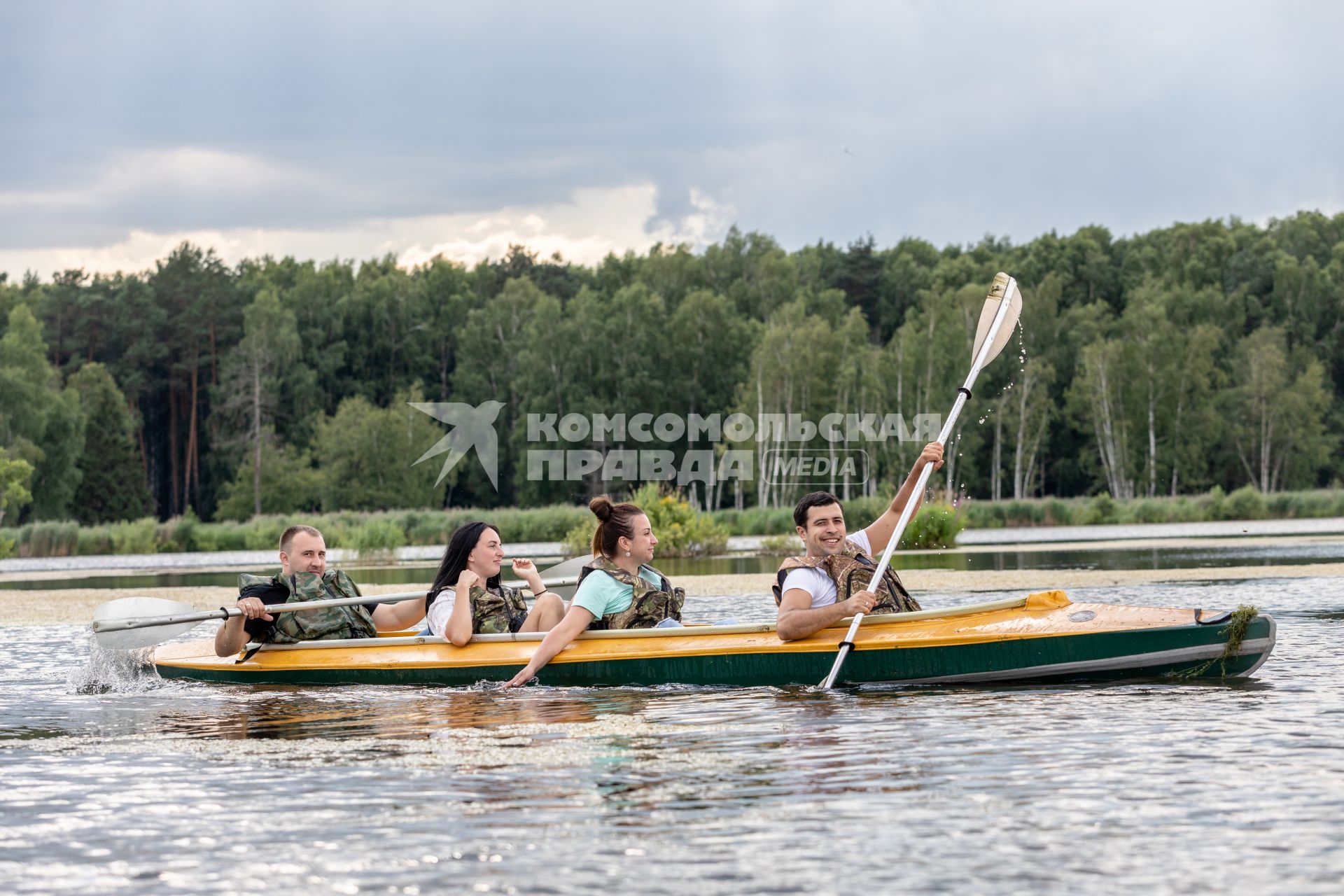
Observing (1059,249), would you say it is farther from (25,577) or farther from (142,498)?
(25,577)

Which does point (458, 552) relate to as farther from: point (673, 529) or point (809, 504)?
point (673, 529)

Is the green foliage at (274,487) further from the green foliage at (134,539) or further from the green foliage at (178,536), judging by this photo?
the green foliage at (134,539)

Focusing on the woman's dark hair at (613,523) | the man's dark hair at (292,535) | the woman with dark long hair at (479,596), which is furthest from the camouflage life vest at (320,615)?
the woman's dark hair at (613,523)

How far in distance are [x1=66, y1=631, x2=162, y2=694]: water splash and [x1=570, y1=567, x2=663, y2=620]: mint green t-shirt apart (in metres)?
3.41

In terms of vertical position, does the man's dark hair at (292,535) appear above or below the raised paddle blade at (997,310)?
below

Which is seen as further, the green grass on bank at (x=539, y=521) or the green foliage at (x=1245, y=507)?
the green foliage at (x=1245, y=507)

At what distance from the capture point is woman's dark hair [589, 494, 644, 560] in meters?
8.72

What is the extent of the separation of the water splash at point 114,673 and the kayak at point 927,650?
240cm

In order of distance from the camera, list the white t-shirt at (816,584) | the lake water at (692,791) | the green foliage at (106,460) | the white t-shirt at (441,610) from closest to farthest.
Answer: the lake water at (692,791) < the white t-shirt at (816,584) < the white t-shirt at (441,610) < the green foliage at (106,460)

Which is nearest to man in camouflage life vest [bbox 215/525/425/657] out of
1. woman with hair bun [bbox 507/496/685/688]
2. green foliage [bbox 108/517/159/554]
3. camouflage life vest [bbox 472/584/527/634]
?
camouflage life vest [bbox 472/584/527/634]

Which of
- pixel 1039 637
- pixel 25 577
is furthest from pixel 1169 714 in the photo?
pixel 25 577

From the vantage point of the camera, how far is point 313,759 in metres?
6.92

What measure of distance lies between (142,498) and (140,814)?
61199 millimetres

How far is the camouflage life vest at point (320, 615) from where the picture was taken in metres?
9.77
